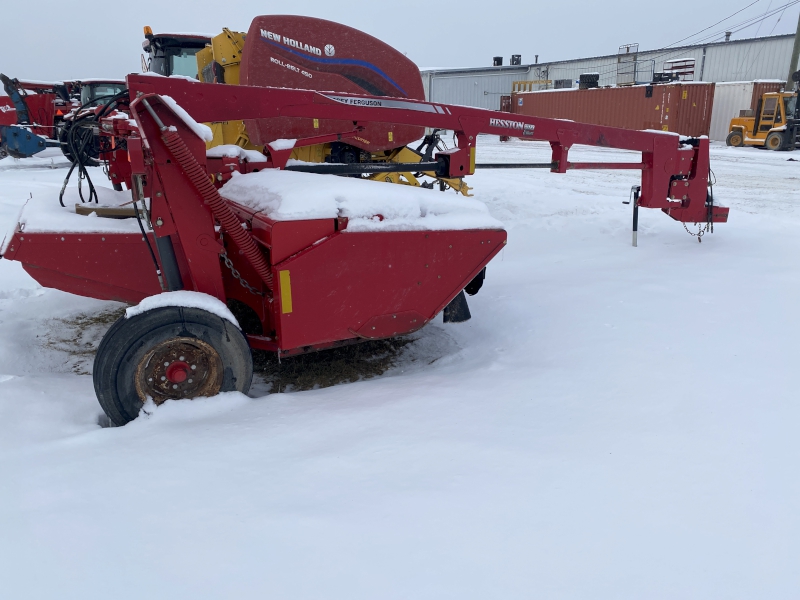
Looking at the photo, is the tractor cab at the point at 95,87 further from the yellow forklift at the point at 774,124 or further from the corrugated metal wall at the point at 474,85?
the corrugated metal wall at the point at 474,85

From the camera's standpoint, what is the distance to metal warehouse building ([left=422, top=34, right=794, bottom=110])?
1057 inches

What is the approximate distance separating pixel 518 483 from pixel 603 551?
0.39 meters

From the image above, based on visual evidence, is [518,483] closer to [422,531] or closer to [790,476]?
[422,531]

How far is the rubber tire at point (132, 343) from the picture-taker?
2664 millimetres

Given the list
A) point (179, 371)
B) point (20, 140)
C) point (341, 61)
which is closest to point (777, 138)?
point (341, 61)

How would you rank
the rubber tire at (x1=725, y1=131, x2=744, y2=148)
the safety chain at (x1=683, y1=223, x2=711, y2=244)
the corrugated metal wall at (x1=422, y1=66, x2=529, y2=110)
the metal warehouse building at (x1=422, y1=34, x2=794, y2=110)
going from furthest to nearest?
1. the corrugated metal wall at (x1=422, y1=66, x2=529, y2=110)
2. the metal warehouse building at (x1=422, y1=34, x2=794, y2=110)
3. the rubber tire at (x1=725, y1=131, x2=744, y2=148)
4. the safety chain at (x1=683, y1=223, x2=711, y2=244)

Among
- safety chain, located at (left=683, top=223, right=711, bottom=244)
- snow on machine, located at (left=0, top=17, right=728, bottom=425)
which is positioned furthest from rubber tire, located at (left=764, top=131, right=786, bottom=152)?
snow on machine, located at (left=0, top=17, right=728, bottom=425)

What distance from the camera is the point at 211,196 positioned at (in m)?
2.78

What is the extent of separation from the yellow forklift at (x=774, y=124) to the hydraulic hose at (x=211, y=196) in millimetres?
19285

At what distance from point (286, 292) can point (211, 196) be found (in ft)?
1.82

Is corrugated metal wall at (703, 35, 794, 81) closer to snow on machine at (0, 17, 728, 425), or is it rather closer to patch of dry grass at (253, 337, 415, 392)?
patch of dry grass at (253, 337, 415, 392)

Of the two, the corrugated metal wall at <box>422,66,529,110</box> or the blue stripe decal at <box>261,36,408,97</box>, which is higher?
the corrugated metal wall at <box>422,66,529,110</box>

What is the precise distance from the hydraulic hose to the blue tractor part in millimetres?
12360

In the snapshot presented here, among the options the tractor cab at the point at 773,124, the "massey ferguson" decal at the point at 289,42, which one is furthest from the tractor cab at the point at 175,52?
the tractor cab at the point at 773,124
